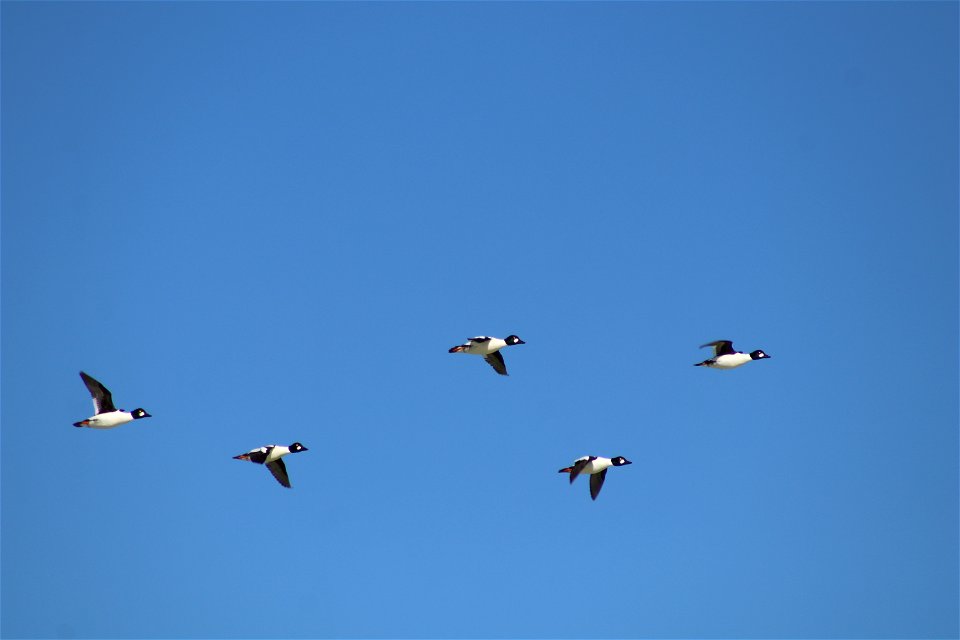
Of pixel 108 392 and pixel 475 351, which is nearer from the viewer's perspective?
pixel 108 392

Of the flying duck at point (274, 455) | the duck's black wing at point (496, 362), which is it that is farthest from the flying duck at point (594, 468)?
the flying duck at point (274, 455)

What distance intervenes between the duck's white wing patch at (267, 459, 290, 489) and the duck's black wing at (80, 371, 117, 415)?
15.4 ft

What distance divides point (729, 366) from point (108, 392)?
17.7 m

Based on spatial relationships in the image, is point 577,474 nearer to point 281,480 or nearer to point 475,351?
point 475,351

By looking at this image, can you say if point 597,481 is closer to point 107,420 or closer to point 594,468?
point 594,468

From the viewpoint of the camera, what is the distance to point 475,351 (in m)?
54.1

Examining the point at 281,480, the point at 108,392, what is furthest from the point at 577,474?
the point at 108,392

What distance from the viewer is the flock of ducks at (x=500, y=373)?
50.1 meters

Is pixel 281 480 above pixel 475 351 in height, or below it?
below

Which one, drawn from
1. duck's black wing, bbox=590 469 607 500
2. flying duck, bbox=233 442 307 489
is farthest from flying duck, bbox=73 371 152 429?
duck's black wing, bbox=590 469 607 500

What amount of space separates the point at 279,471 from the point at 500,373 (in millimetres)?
7393

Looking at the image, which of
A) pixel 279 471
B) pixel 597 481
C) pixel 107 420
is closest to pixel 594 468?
pixel 597 481

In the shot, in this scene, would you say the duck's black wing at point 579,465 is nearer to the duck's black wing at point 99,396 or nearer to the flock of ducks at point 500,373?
the flock of ducks at point 500,373

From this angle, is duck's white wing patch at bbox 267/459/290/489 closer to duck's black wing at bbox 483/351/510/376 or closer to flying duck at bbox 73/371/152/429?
flying duck at bbox 73/371/152/429
